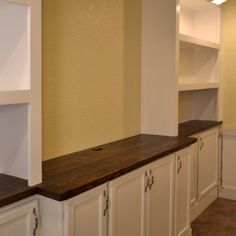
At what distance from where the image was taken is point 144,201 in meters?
2.42

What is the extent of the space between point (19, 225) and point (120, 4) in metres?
1.97

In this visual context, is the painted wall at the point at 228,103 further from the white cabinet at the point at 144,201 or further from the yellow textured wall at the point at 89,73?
the white cabinet at the point at 144,201

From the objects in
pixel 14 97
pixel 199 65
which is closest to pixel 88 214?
pixel 14 97

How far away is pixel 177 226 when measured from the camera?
289cm

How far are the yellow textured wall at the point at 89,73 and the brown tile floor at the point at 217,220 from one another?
1.15 meters

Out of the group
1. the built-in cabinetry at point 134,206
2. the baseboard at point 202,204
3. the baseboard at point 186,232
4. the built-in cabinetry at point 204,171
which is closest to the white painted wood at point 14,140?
the built-in cabinetry at point 134,206

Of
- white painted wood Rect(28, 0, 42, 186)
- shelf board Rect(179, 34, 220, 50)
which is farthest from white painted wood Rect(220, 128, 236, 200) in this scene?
white painted wood Rect(28, 0, 42, 186)

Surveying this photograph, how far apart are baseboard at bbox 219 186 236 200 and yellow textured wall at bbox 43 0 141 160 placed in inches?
62.6

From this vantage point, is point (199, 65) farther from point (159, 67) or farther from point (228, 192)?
point (228, 192)

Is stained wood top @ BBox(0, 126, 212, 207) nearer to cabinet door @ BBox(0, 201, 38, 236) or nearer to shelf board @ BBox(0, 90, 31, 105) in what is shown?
cabinet door @ BBox(0, 201, 38, 236)

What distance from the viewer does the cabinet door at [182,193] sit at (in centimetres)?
285

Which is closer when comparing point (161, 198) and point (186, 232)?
point (161, 198)

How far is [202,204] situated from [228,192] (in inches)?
21.6

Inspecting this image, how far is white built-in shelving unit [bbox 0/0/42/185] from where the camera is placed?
1769 mm
